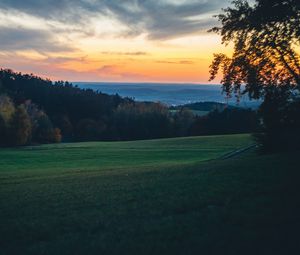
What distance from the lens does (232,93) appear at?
85.4ft

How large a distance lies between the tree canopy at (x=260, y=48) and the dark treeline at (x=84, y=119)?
5755 centimetres

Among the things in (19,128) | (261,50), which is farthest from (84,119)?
(261,50)

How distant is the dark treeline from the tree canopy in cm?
5755

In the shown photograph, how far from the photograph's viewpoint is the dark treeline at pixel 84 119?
3396 inches

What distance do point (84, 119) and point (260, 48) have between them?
371 ft

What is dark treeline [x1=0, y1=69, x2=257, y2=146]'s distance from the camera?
86.2m

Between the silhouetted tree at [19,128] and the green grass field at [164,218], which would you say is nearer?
the green grass field at [164,218]

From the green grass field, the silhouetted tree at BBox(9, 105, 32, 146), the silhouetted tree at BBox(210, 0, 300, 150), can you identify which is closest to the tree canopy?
the silhouetted tree at BBox(210, 0, 300, 150)

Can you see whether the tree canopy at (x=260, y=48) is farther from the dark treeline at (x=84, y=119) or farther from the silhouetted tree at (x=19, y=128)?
the silhouetted tree at (x=19, y=128)

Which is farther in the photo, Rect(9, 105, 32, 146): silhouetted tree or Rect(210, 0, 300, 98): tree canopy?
Rect(9, 105, 32, 146): silhouetted tree

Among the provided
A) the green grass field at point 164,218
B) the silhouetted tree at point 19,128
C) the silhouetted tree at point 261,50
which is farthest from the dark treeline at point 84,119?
the green grass field at point 164,218

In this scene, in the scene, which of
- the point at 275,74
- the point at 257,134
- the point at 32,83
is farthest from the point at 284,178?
the point at 32,83

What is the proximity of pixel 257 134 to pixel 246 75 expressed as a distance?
13843mm

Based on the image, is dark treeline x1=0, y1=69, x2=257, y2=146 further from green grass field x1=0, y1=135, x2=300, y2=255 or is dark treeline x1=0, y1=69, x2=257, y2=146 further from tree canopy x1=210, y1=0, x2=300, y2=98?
green grass field x1=0, y1=135, x2=300, y2=255
